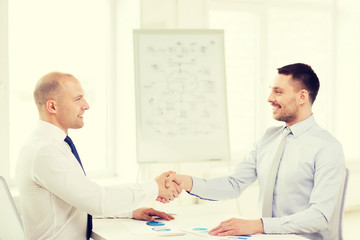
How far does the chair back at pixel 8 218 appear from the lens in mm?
2125

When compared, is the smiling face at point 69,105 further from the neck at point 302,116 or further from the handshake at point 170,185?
the neck at point 302,116

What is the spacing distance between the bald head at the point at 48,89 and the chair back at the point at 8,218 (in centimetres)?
38

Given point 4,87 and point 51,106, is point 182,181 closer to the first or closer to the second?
point 51,106

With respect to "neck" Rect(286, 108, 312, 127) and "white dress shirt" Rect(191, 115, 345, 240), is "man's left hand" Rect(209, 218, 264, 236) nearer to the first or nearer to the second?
"white dress shirt" Rect(191, 115, 345, 240)

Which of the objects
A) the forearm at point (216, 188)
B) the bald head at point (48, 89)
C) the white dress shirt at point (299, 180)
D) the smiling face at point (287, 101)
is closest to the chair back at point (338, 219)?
the white dress shirt at point (299, 180)

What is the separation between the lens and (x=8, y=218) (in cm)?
214

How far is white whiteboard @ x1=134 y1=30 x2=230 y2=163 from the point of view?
3299 mm

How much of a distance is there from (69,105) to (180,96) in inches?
49.7

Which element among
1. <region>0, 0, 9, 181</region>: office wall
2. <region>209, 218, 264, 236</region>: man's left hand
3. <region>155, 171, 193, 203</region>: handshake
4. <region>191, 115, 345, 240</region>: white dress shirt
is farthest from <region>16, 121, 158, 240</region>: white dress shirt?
<region>0, 0, 9, 181</region>: office wall

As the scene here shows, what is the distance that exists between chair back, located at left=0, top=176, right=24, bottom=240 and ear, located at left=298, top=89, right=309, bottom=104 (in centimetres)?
141

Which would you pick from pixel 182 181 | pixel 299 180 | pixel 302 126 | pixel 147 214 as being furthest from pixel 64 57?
pixel 299 180

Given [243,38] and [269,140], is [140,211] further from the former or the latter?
[243,38]

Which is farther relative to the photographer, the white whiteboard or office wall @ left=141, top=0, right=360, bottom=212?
office wall @ left=141, top=0, right=360, bottom=212

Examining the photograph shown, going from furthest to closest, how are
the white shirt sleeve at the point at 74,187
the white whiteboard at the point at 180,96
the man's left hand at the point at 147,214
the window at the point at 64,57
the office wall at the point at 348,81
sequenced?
1. the office wall at the point at 348,81
2. the window at the point at 64,57
3. the white whiteboard at the point at 180,96
4. the man's left hand at the point at 147,214
5. the white shirt sleeve at the point at 74,187
